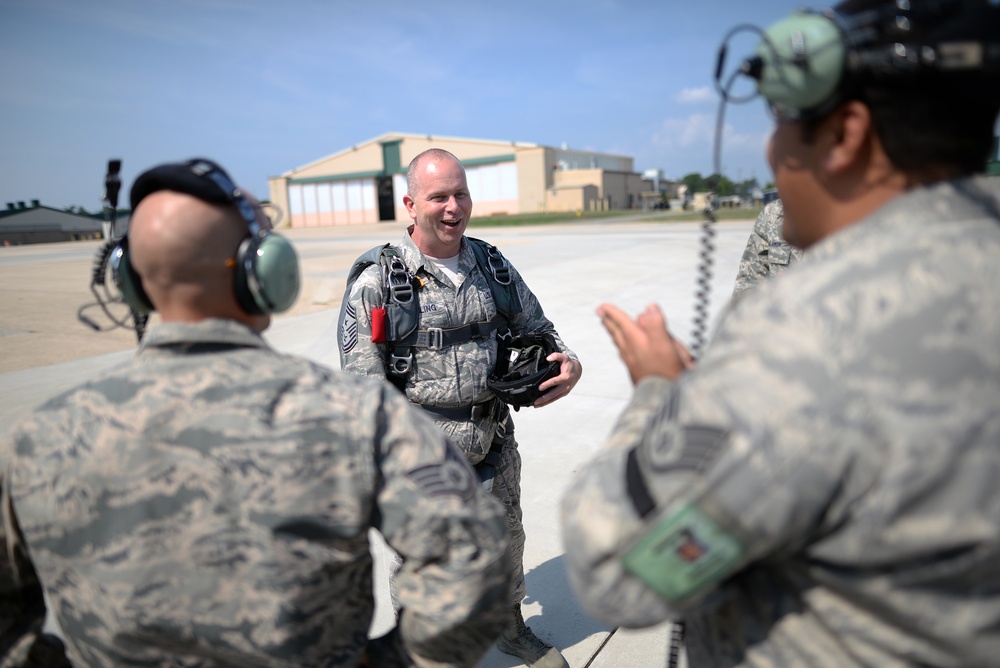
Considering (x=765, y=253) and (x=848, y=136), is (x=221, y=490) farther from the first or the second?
(x=765, y=253)

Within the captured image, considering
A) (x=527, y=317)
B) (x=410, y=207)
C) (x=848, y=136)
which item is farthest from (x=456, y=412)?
(x=848, y=136)

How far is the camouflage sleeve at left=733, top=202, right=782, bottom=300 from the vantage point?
12.8ft

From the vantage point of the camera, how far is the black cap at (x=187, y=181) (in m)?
1.27

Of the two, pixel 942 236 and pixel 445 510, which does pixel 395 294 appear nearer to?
pixel 445 510

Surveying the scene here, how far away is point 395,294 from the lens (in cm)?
270

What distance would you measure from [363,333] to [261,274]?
1.40 meters

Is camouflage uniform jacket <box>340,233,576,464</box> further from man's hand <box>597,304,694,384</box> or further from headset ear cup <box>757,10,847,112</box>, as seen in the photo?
headset ear cup <box>757,10,847,112</box>

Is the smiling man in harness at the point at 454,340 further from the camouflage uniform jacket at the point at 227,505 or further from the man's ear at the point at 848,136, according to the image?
the man's ear at the point at 848,136

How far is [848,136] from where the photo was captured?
1025mm

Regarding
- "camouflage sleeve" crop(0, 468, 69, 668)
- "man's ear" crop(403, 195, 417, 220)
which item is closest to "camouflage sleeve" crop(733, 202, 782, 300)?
"man's ear" crop(403, 195, 417, 220)

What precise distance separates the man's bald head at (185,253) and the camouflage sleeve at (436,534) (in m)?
0.39

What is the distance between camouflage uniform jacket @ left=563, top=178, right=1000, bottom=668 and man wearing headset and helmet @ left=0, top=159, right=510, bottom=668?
364 millimetres

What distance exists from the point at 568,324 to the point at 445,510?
737 centimetres

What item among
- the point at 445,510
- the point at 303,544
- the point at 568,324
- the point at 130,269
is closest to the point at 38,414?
the point at 130,269
